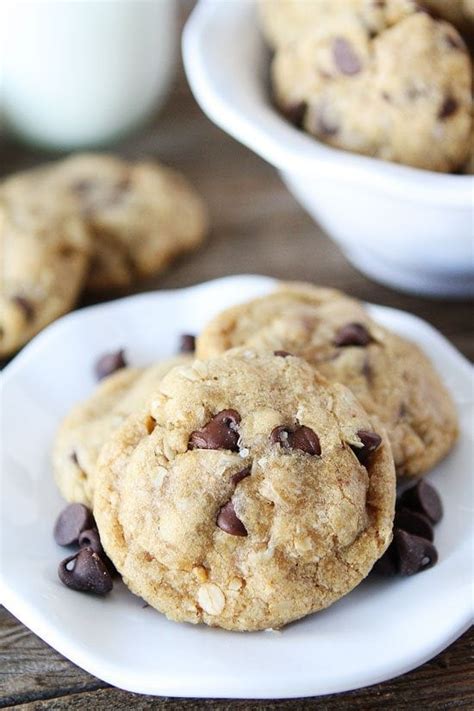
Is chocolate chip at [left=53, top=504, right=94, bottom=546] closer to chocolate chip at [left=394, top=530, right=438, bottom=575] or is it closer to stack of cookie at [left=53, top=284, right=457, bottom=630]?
stack of cookie at [left=53, top=284, right=457, bottom=630]

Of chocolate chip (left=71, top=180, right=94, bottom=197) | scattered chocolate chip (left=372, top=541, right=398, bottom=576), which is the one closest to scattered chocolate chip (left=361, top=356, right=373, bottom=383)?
scattered chocolate chip (left=372, top=541, right=398, bottom=576)

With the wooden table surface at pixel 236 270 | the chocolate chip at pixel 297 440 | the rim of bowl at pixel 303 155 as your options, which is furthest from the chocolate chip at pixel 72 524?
the rim of bowl at pixel 303 155

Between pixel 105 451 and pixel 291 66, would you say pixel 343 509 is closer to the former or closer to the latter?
pixel 105 451

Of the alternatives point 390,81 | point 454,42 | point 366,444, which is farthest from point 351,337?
point 454,42

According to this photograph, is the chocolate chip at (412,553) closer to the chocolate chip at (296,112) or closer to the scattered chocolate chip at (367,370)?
the scattered chocolate chip at (367,370)

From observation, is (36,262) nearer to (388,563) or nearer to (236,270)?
(236,270)
